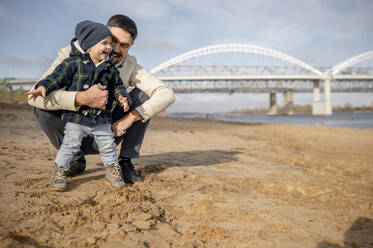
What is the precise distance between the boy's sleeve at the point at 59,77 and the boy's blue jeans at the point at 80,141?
29 centimetres

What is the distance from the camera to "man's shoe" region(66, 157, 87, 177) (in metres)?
2.25

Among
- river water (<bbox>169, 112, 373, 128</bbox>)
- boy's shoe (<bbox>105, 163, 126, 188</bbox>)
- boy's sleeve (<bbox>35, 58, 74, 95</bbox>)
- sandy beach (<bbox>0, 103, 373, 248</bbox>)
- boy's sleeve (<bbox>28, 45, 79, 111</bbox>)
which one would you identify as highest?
boy's sleeve (<bbox>35, 58, 74, 95</bbox>)

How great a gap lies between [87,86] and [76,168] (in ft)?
2.60

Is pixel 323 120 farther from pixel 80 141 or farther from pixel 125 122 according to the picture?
pixel 80 141

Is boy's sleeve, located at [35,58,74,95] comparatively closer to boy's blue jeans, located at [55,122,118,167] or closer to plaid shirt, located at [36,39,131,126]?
plaid shirt, located at [36,39,131,126]

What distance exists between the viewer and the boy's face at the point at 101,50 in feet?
6.48

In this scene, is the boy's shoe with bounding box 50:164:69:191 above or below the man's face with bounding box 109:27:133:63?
below

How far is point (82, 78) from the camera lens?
1.97 metres

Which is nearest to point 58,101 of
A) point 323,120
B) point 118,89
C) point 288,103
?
point 118,89

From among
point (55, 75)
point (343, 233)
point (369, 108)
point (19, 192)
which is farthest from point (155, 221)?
point (369, 108)

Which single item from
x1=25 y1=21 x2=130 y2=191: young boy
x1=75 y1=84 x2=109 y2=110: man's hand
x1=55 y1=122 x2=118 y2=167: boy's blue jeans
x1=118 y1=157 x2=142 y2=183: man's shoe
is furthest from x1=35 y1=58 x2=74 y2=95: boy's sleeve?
x1=118 y1=157 x2=142 y2=183: man's shoe

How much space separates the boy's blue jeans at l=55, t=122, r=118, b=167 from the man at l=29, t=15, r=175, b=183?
0.47ft

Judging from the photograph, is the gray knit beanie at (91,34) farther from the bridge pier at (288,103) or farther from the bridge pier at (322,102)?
the bridge pier at (288,103)

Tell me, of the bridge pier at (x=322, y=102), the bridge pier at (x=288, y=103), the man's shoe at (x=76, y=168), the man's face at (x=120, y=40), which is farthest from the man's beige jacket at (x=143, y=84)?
the bridge pier at (x=288, y=103)
